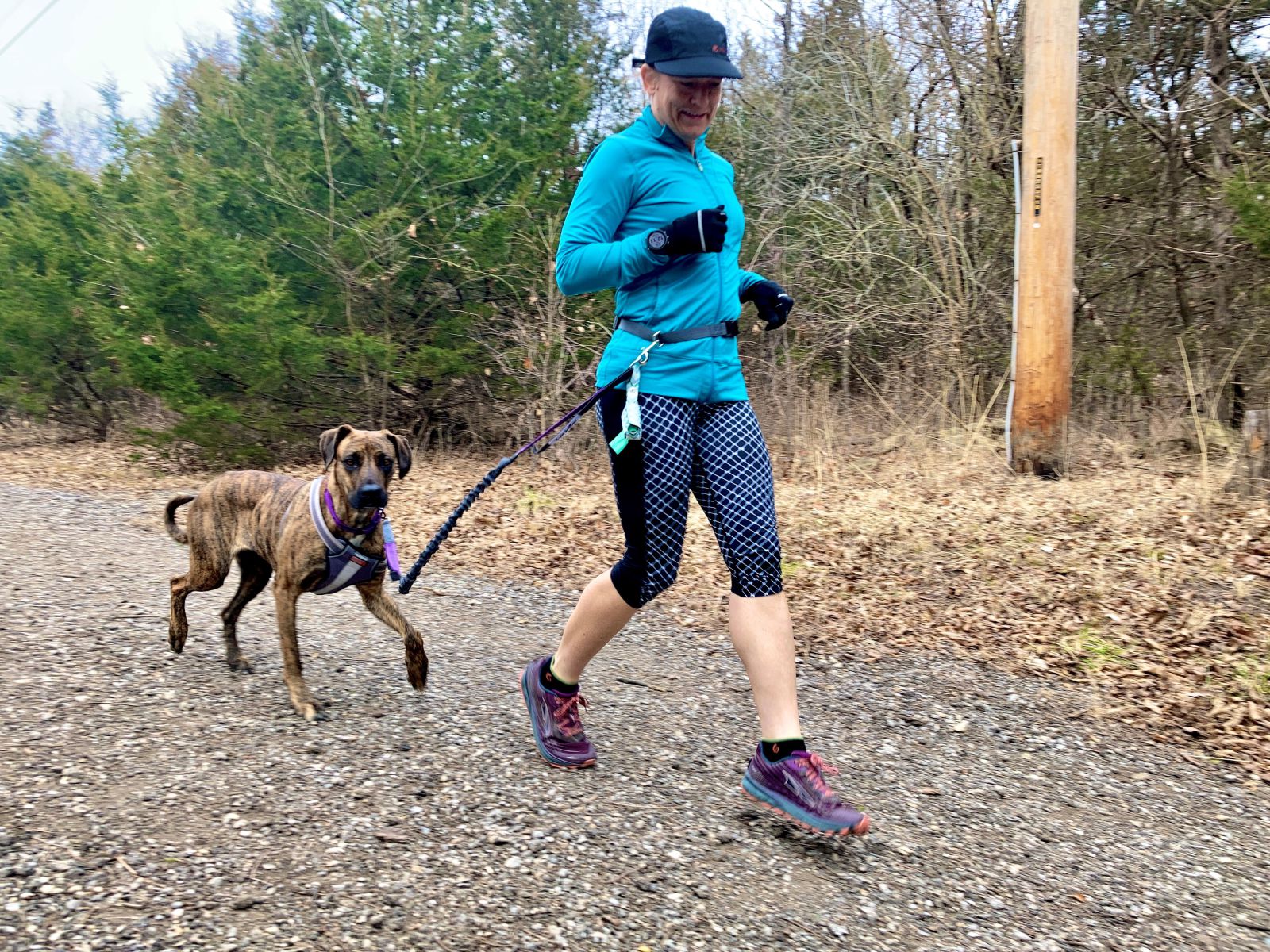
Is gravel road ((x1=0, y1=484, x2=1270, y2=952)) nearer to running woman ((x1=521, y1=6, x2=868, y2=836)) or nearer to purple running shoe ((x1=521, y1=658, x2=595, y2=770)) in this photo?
purple running shoe ((x1=521, y1=658, x2=595, y2=770))

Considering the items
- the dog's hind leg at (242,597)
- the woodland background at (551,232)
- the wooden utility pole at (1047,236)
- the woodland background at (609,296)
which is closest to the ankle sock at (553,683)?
the dog's hind leg at (242,597)

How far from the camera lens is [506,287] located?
40.0 ft

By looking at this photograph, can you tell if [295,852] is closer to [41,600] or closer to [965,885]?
[965,885]

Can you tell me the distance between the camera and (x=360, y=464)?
408 cm

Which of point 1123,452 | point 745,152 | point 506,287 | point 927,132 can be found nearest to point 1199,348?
point 1123,452

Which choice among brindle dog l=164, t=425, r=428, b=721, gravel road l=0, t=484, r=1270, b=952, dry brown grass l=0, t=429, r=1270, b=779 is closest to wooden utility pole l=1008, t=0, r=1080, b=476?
dry brown grass l=0, t=429, r=1270, b=779

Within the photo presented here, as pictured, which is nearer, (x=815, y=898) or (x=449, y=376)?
(x=815, y=898)

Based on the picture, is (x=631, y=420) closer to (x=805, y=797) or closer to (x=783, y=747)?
(x=783, y=747)

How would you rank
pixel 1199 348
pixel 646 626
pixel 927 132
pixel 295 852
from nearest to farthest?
pixel 295 852, pixel 646 626, pixel 1199 348, pixel 927 132

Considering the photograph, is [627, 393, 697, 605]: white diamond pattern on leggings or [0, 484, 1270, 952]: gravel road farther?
[627, 393, 697, 605]: white diamond pattern on leggings

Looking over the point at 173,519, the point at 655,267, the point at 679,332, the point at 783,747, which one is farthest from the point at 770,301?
the point at 173,519

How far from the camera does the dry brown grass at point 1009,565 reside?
4.81 meters

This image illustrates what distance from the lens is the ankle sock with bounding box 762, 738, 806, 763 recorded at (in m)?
3.11

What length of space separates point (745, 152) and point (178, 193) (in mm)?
7494
